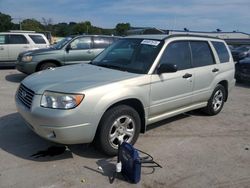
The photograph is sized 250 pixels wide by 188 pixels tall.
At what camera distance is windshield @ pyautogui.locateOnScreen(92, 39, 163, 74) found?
16.4 ft

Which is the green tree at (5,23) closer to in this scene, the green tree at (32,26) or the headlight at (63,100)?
the green tree at (32,26)

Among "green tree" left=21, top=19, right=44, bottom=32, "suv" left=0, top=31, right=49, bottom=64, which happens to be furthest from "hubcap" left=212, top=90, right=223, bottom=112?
"green tree" left=21, top=19, right=44, bottom=32

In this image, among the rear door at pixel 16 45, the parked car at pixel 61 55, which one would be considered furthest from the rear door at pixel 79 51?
the rear door at pixel 16 45

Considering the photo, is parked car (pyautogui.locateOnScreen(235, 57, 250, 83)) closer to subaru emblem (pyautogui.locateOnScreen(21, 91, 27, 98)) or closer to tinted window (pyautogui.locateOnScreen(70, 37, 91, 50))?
tinted window (pyautogui.locateOnScreen(70, 37, 91, 50))

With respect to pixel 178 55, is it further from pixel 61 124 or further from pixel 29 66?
pixel 29 66

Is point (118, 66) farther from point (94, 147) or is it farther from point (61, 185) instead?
point (61, 185)

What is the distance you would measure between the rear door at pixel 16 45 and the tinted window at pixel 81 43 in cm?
393

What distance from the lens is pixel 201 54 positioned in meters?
6.10

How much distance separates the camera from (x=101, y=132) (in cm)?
422

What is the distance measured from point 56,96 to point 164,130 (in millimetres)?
2425

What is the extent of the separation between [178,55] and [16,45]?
33.4 ft

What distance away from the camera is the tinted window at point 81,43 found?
11.0 meters

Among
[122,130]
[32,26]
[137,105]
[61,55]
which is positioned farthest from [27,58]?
[32,26]

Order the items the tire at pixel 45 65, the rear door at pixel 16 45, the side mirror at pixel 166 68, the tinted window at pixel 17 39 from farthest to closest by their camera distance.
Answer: the tinted window at pixel 17 39 → the rear door at pixel 16 45 → the tire at pixel 45 65 → the side mirror at pixel 166 68
